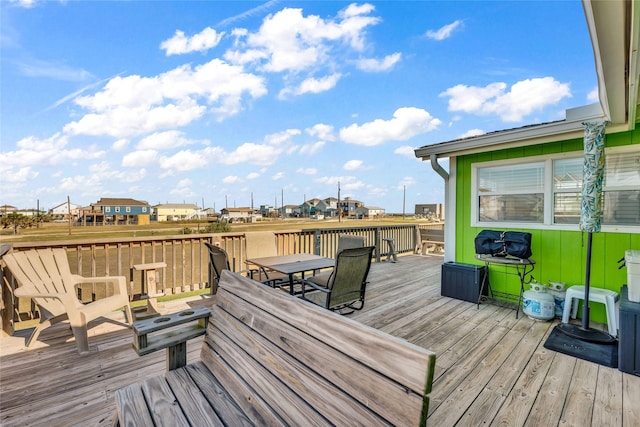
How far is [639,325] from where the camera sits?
227cm

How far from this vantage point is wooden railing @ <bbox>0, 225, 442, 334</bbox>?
134 inches

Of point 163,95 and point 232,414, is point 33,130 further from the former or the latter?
point 232,414

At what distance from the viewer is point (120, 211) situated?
3812 centimetres

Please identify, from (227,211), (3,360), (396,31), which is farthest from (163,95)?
(227,211)

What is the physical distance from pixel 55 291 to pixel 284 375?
3.11 m

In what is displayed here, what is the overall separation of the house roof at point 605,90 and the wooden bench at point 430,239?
4.34m

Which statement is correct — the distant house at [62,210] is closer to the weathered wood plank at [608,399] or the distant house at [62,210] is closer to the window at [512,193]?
the window at [512,193]

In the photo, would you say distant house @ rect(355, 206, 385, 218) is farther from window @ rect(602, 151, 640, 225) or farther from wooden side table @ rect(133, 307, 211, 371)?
wooden side table @ rect(133, 307, 211, 371)

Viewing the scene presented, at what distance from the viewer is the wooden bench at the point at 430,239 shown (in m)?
8.29

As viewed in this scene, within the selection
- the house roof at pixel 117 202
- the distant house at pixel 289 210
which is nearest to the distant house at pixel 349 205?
the distant house at pixel 289 210

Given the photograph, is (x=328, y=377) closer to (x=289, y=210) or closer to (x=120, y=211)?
(x=120, y=211)

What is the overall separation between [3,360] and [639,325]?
525cm

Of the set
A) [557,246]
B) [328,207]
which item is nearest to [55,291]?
[557,246]

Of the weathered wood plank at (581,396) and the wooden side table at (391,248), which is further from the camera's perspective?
the wooden side table at (391,248)
